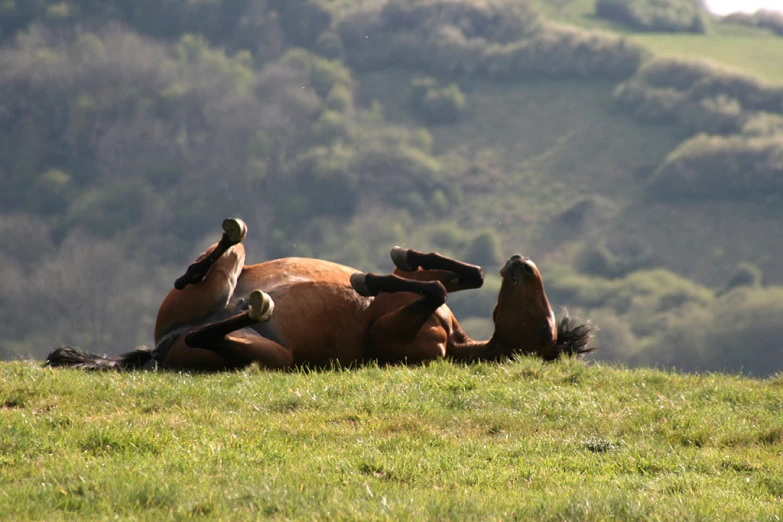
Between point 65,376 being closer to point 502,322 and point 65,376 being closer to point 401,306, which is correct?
point 401,306

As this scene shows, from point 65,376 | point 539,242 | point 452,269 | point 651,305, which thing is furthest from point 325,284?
point 539,242

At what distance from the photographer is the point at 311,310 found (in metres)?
7.94

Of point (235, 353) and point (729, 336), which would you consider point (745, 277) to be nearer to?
point (729, 336)

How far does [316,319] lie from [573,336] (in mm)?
2519

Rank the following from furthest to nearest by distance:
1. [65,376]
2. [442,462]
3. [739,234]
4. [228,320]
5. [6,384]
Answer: [739,234] → [228,320] → [65,376] → [6,384] → [442,462]

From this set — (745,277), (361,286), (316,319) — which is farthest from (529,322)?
(745,277)

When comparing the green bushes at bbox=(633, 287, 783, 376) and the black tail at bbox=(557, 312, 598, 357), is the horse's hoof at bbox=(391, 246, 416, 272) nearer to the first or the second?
the black tail at bbox=(557, 312, 598, 357)

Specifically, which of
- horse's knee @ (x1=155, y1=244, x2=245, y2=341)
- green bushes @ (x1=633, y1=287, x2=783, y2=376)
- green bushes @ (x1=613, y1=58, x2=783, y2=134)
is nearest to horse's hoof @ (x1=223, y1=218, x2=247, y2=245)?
horse's knee @ (x1=155, y1=244, x2=245, y2=341)

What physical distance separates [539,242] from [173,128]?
78.0m

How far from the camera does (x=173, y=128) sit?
18312 cm

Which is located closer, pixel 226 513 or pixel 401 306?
pixel 226 513

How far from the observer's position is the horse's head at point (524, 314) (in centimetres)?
821

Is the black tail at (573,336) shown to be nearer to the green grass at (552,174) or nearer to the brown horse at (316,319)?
the brown horse at (316,319)

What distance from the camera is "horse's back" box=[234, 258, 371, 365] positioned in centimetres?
789
